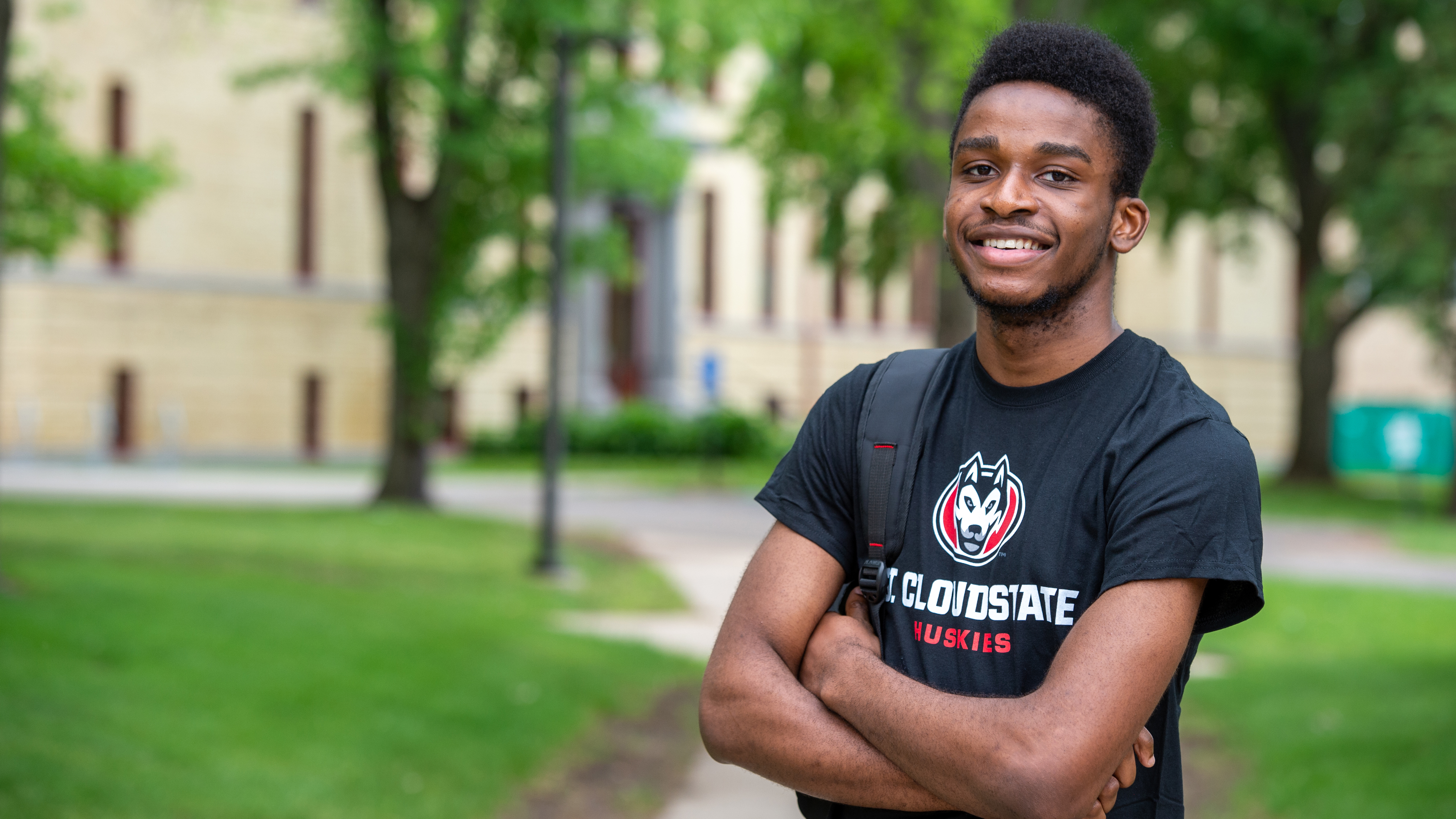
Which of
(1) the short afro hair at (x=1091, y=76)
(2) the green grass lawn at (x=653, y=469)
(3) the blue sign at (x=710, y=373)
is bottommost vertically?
(2) the green grass lawn at (x=653, y=469)

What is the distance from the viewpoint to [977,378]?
2373 mm

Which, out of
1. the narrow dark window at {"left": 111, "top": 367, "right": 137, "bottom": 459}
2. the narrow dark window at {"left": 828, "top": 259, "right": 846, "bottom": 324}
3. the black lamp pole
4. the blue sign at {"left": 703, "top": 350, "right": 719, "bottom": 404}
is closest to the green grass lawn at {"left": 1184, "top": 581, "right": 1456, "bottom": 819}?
the black lamp pole

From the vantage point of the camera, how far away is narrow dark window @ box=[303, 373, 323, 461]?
32906 millimetres

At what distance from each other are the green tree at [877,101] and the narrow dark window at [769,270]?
20357mm

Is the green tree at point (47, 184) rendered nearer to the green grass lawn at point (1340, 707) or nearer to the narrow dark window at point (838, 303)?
the green grass lawn at point (1340, 707)

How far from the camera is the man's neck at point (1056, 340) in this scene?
2.30 m

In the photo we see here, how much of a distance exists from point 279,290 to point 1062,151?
31.8 meters

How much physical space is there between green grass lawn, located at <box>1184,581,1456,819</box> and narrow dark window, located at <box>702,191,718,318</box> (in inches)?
1064

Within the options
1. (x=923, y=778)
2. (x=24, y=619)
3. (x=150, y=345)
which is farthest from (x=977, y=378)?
(x=150, y=345)

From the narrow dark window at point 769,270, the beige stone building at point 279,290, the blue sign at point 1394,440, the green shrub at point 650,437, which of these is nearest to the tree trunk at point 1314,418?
the blue sign at point 1394,440

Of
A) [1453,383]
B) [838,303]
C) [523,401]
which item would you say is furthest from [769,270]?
[1453,383]

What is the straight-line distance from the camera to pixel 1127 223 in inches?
92.6

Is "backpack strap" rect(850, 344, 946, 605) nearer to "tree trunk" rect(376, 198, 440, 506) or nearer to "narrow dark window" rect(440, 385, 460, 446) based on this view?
"tree trunk" rect(376, 198, 440, 506)

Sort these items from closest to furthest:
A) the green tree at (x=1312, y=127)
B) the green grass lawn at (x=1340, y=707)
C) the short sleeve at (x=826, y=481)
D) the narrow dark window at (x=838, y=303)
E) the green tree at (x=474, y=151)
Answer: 1. the short sleeve at (x=826, y=481)
2. the green grass lawn at (x=1340, y=707)
3. the green tree at (x=474, y=151)
4. the green tree at (x=1312, y=127)
5. the narrow dark window at (x=838, y=303)
